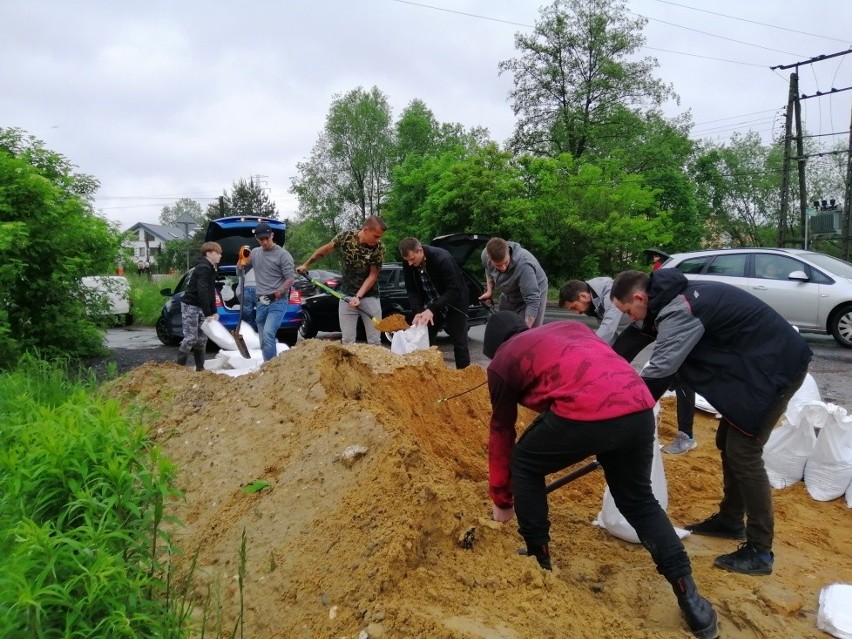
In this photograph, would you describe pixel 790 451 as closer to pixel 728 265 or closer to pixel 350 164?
pixel 728 265

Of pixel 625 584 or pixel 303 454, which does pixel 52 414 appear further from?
pixel 625 584

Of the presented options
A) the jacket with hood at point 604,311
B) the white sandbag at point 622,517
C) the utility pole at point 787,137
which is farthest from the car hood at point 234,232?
the utility pole at point 787,137

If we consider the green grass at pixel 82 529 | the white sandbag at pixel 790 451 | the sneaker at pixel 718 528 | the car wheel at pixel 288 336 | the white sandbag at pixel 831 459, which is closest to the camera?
the green grass at pixel 82 529

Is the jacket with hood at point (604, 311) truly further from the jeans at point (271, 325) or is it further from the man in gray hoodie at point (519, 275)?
the jeans at point (271, 325)

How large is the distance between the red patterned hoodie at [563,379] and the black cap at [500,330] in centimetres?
12

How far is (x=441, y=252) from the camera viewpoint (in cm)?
689

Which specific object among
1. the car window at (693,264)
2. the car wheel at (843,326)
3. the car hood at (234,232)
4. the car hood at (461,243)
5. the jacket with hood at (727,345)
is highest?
the car hood at (234,232)

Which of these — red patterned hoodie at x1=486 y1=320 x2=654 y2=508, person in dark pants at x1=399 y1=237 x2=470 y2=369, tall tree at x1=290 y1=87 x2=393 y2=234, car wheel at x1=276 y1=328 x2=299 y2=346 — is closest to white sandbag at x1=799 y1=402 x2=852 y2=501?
red patterned hoodie at x1=486 y1=320 x2=654 y2=508

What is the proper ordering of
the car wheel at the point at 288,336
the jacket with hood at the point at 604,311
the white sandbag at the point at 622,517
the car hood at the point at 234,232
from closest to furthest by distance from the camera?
the white sandbag at the point at 622,517 < the jacket with hood at the point at 604,311 < the car hood at the point at 234,232 < the car wheel at the point at 288,336

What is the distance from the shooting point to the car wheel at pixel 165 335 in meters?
12.4

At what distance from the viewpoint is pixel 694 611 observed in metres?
2.80

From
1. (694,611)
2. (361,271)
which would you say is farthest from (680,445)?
(361,271)

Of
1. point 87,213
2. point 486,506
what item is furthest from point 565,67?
point 486,506

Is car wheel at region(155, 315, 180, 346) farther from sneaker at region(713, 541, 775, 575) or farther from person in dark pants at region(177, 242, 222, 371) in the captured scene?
sneaker at region(713, 541, 775, 575)
